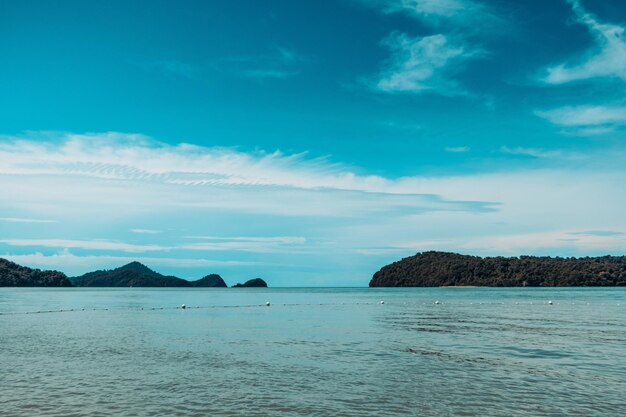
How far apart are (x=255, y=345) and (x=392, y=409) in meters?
21.4

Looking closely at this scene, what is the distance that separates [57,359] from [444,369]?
24.2 metres

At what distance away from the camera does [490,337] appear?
4566cm

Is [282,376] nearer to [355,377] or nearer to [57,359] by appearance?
[355,377]

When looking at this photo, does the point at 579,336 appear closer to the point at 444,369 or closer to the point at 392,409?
the point at 444,369

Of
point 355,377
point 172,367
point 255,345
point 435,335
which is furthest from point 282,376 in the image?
point 435,335

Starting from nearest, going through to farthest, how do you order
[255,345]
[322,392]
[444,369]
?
[322,392] → [444,369] → [255,345]

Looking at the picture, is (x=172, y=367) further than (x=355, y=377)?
Yes

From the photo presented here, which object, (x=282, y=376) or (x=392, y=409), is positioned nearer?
(x=392, y=409)

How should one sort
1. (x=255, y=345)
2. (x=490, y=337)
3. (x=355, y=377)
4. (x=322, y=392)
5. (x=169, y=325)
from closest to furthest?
(x=322, y=392)
(x=355, y=377)
(x=255, y=345)
(x=490, y=337)
(x=169, y=325)

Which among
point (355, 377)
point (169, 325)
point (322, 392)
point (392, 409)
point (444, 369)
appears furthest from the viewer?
point (169, 325)

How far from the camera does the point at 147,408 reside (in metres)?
22.0

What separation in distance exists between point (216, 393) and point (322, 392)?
16.0ft

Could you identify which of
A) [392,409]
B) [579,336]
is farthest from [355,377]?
[579,336]

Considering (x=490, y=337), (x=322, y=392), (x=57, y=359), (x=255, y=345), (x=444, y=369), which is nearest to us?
(x=322, y=392)
